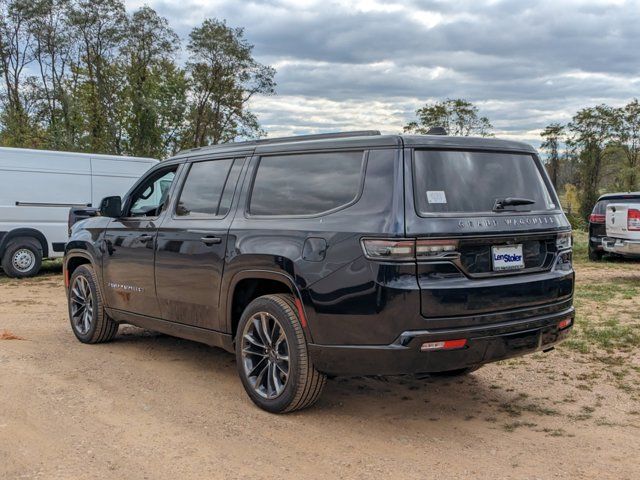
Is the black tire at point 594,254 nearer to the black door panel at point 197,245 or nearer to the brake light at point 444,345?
the black door panel at point 197,245

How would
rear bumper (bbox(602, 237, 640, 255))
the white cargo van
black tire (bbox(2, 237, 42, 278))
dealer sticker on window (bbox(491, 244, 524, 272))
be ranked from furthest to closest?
black tire (bbox(2, 237, 42, 278))
the white cargo van
rear bumper (bbox(602, 237, 640, 255))
dealer sticker on window (bbox(491, 244, 524, 272))

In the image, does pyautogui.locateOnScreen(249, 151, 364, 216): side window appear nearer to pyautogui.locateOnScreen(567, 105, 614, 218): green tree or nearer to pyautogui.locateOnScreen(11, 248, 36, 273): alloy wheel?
pyautogui.locateOnScreen(11, 248, 36, 273): alloy wheel

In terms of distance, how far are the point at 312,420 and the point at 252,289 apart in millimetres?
1015

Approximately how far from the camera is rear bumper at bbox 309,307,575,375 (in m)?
3.80

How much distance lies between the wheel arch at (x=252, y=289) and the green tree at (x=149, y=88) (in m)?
25.2

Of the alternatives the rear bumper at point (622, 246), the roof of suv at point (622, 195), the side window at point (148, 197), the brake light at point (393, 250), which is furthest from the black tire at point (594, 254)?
the brake light at point (393, 250)

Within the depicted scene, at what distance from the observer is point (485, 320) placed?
3.95 meters

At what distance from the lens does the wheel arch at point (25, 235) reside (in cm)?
Answer: 1193

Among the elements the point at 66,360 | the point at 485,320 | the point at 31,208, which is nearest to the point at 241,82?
the point at 31,208

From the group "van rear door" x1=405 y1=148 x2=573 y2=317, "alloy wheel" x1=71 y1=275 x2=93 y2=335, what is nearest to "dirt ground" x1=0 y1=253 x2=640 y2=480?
"alloy wheel" x1=71 y1=275 x2=93 y2=335

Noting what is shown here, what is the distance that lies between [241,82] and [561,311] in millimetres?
29701

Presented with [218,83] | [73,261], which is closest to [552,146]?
[218,83]

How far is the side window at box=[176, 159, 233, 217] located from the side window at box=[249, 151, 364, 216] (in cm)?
44

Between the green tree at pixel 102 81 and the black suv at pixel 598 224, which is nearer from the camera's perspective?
the black suv at pixel 598 224
